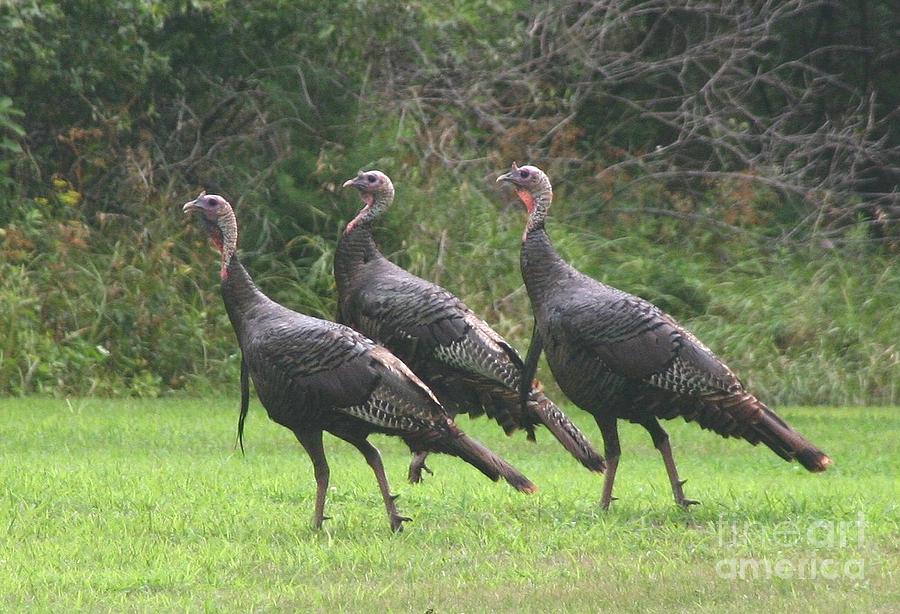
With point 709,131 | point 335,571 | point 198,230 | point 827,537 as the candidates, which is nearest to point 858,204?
point 709,131

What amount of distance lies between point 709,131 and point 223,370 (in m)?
5.91

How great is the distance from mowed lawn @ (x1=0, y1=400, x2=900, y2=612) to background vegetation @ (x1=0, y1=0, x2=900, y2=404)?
111 inches

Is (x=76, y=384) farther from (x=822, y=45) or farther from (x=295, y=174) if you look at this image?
(x=822, y=45)

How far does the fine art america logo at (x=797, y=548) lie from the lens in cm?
558

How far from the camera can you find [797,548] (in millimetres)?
6074

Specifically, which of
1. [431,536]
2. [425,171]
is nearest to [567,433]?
[431,536]

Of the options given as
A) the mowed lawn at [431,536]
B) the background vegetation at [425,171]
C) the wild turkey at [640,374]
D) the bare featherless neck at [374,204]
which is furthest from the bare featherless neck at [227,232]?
the background vegetation at [425,171]

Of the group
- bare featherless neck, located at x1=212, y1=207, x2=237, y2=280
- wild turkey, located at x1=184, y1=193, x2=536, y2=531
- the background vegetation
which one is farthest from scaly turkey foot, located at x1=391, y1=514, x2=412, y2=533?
the background vegetation

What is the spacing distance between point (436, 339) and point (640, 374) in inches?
70.0

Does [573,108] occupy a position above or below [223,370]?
above

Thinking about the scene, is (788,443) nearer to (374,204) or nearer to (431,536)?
(431,536)

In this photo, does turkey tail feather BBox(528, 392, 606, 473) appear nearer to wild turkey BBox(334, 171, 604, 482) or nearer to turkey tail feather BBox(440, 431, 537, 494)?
wild turkey BBox(334, 171, 604, 482)

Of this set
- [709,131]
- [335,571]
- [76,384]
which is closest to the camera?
[335,571]

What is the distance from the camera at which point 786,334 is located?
1324cm
